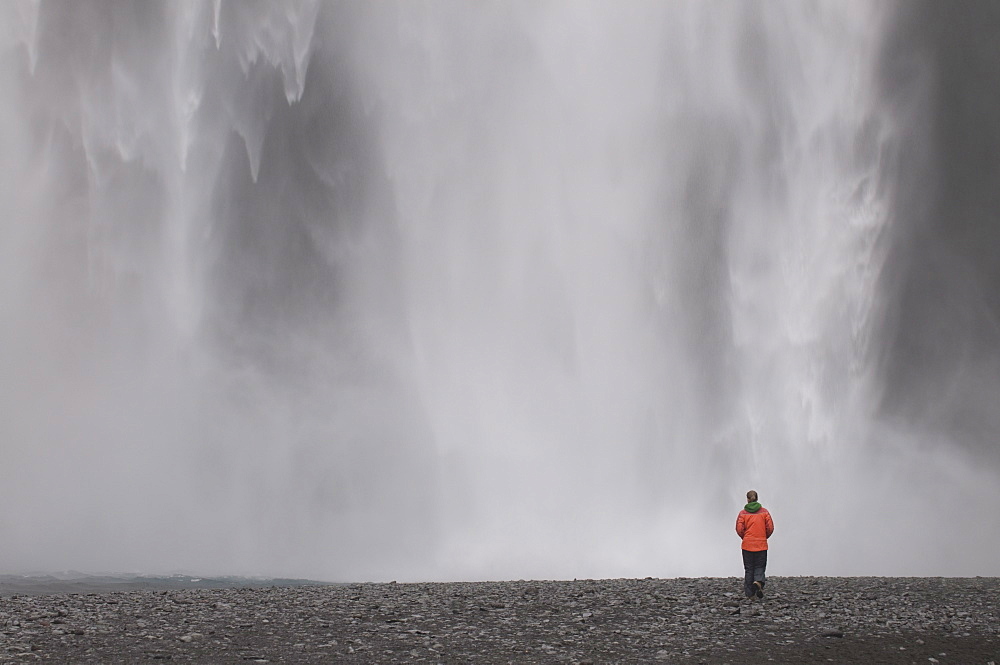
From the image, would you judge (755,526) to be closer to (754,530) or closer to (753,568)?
(754,530)

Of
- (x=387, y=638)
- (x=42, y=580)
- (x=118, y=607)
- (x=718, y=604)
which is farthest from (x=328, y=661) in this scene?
(x=42, y=580)

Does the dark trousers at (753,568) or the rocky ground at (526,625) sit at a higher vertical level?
the dark trousers at (753,568)

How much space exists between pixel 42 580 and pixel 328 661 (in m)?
18.1

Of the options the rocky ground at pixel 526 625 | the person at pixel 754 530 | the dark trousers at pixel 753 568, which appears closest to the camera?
the rocky ground at pixel 526 625

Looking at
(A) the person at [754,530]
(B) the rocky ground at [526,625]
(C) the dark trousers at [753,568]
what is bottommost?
(B) the rocky ground at [526,625]

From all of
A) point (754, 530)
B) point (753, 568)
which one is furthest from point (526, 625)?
point (753, 568)

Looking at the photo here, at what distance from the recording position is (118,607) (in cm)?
1703

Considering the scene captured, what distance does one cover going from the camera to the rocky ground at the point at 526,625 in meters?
13.4

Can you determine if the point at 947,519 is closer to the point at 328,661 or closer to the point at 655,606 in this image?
the point at 655,606

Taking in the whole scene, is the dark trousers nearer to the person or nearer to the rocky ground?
the person

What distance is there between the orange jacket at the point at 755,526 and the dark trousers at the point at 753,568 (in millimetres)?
356

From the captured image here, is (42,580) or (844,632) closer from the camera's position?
(844,632)

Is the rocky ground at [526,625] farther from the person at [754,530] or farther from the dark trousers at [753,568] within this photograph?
the person at [754,530]

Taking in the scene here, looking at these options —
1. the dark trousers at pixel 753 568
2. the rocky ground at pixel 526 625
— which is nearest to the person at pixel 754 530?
the dark trousers at pixel 753 568
